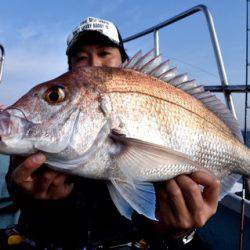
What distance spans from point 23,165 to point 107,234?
878 mm

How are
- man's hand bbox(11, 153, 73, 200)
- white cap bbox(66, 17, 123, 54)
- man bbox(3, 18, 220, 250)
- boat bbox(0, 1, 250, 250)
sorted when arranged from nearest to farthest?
man's hand bbox(11, 153, 73, 200) < man bbox(3, 18, 220, 250) < boat bbox(0, 1, 250, 250) < white cap bbox(66, 17, 123, 54)

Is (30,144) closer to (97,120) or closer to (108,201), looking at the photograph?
(97,120)

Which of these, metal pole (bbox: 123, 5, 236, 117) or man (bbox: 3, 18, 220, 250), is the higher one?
metal pole (bbox: 123, 5, 236, 117)

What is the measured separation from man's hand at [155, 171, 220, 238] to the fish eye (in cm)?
70

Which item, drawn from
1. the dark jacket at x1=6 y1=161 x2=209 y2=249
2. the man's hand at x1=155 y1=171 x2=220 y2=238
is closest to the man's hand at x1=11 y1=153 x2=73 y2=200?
the dark jacket at x1=6 y1=161 x2=209 y2=249

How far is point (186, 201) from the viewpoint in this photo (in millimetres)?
1898

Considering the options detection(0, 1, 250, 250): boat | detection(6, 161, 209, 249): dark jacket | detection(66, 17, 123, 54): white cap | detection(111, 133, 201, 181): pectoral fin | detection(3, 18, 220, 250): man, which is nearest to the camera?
detection(111, 133, 201, 181): pectoral fin

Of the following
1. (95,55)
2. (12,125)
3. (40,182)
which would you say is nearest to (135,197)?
(40,182)

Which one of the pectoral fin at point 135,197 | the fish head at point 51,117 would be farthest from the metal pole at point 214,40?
the fish head at point 51,117

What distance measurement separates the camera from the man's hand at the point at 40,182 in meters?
1.71

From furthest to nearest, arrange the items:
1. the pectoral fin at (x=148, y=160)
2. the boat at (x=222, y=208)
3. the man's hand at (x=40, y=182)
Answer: the boat at (x=222, y=208) → the man's hand at (x=40, y=182) → the pectoral fin at (x=148, y=160)

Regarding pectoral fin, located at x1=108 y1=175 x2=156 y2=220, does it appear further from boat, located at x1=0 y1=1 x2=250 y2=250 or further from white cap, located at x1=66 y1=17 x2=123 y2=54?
white cap, located at x1=66 y1=17 x2=123 y2=54

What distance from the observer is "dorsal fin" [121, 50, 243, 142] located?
186cm

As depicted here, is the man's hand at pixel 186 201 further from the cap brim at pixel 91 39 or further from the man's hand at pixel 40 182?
the cap brim at pixel 91 39
